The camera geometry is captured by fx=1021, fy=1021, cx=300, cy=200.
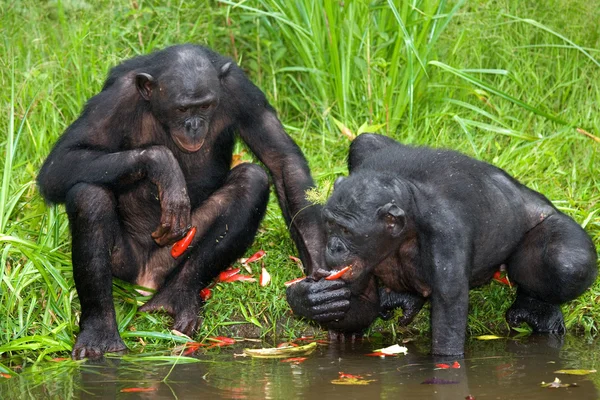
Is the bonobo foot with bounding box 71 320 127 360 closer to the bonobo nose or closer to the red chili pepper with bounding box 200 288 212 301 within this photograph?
the red chili pepper with bounding box 200 288 212 301

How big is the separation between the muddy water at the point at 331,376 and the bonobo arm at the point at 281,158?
2.75 ft

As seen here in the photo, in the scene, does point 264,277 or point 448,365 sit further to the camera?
point 264,277

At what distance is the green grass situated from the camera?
21.4 feet

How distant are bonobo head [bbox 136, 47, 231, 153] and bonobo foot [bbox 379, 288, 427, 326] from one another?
1491mm

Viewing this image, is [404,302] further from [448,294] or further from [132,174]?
[132,174]

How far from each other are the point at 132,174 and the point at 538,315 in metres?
2.66

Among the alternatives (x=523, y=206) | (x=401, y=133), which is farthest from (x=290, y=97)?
(x=523, y=206)

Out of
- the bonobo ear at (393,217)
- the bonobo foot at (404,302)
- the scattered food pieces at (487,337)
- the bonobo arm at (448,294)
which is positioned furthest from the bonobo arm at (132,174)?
the scattered food pieces at (487,337)

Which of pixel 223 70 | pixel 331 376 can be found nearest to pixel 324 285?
pixel 331 376

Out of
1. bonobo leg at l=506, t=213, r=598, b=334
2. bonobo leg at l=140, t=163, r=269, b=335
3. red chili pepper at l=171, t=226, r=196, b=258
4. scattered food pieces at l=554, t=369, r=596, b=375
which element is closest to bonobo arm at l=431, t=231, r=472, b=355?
scattered food pieces at l=554, t=369, r=596, b=375

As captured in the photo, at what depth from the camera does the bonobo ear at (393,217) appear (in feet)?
18.4

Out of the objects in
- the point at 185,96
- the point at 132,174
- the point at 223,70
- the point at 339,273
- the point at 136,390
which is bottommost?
the point at 136,390

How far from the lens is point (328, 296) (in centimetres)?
591

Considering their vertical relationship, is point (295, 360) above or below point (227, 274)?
below
